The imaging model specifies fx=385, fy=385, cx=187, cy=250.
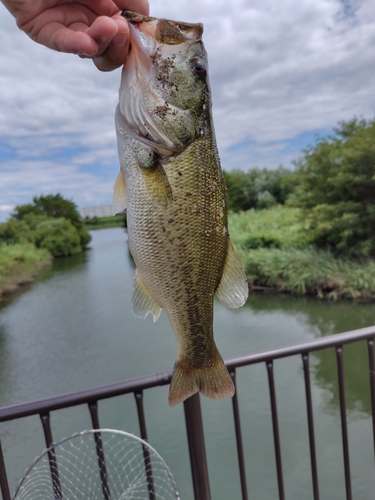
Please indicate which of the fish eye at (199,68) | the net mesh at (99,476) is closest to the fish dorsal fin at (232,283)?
the fish eye at (199,68)

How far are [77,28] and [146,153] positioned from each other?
349 millimetres

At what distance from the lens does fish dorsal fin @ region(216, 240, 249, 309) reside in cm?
96

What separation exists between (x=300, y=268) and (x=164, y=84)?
38.0 feet

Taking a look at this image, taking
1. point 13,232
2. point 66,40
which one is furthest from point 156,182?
point 13,232

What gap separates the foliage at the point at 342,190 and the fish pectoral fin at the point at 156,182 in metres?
11.3

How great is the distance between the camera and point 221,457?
196 inches

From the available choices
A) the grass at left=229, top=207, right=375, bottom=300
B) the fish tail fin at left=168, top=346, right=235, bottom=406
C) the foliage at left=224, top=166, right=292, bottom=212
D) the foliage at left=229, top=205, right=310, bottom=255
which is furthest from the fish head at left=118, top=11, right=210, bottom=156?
the foliage at left=224, top=166, right=292, bottom=212

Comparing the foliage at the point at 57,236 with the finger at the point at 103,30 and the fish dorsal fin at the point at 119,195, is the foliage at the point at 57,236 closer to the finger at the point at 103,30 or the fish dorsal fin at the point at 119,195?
the fish dorsal fin at the point at 119,195

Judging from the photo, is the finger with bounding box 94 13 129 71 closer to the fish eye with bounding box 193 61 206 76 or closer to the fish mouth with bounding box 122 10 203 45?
the fish mouth with bounding box 122 10 203 45

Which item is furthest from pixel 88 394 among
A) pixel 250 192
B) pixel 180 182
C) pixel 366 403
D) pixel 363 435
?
pixel 250 192

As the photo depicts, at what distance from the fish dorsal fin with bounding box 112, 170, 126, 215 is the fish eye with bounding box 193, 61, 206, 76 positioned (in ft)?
0.99

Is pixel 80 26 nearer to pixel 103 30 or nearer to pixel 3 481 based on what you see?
pixel 103 30

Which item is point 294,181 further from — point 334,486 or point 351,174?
point 334,486

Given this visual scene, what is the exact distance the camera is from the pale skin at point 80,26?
2.43 ft
